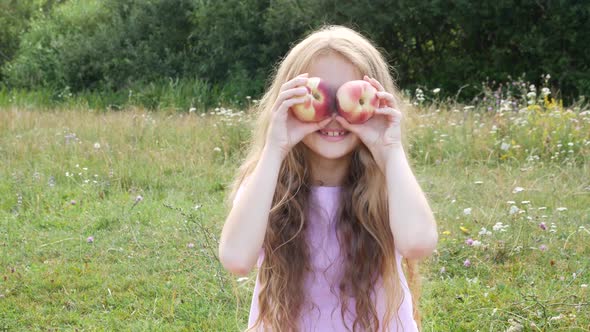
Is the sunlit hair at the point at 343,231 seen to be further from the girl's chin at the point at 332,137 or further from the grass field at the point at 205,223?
the grass field at the point at 205,223

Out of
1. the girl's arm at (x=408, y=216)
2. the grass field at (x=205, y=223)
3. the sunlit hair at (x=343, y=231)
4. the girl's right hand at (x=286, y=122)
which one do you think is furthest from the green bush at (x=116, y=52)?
the girl's arm at (x=408, y=216)

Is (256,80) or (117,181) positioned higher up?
(117,181)

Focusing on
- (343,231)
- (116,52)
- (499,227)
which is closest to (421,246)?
(343,231)

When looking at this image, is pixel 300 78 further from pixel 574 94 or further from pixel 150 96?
pixel 574 94

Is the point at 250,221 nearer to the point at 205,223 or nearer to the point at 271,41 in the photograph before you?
the point at 205,223

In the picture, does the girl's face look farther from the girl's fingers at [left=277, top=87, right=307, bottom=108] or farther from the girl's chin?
the girl's fingers at [left=277, top=87, right=307, bottom=108]

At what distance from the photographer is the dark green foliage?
544 inches

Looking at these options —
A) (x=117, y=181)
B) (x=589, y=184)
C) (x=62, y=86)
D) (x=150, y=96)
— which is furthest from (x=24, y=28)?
(x=589, y=184)

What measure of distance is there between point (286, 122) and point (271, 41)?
13480mm

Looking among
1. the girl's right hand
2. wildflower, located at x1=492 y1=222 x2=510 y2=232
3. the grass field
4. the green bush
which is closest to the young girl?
the girl's right hand

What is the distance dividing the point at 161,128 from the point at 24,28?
1341 cm

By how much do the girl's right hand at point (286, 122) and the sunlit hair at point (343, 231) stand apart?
0.49 ft

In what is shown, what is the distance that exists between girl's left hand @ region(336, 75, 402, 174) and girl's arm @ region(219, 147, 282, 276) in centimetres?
28

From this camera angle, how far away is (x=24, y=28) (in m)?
19.1
